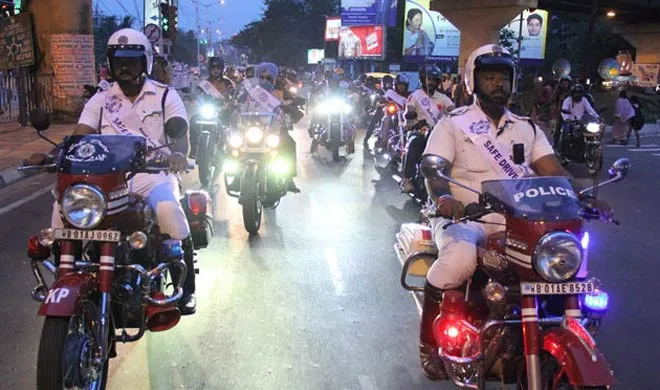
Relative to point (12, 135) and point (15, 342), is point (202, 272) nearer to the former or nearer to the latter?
point (15, 342)

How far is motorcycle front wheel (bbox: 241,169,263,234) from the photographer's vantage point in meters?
7.53

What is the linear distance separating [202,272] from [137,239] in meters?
2.76

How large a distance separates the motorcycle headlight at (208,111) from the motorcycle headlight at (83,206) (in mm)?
7774

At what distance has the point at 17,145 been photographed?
1466 centimetres

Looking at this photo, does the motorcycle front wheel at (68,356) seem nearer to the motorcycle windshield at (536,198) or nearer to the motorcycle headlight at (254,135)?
the motorcycle windshield at (536,198)

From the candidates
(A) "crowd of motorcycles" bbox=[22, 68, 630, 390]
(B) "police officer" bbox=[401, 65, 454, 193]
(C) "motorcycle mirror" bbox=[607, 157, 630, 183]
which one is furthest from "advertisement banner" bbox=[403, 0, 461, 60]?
(C) "motorcycle mirror" bbox=[607, 157, 630, 183]

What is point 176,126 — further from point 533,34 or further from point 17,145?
point 533,34

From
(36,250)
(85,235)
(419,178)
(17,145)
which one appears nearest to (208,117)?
(419,178)

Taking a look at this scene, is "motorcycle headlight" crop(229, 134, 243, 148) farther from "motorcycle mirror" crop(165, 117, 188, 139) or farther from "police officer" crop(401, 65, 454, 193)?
"motorcycle mirror" crop(165, 117, 188, 139)

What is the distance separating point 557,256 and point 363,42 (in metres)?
52.5

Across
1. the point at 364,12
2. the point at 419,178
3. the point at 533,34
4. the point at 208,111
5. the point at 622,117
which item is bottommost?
the point at 419,178

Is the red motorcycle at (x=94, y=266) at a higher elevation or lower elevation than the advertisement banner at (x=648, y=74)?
lower

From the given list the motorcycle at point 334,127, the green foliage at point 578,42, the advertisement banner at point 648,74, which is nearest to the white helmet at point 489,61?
the motorcycle at point 334,127

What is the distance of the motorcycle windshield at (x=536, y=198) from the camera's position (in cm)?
303
